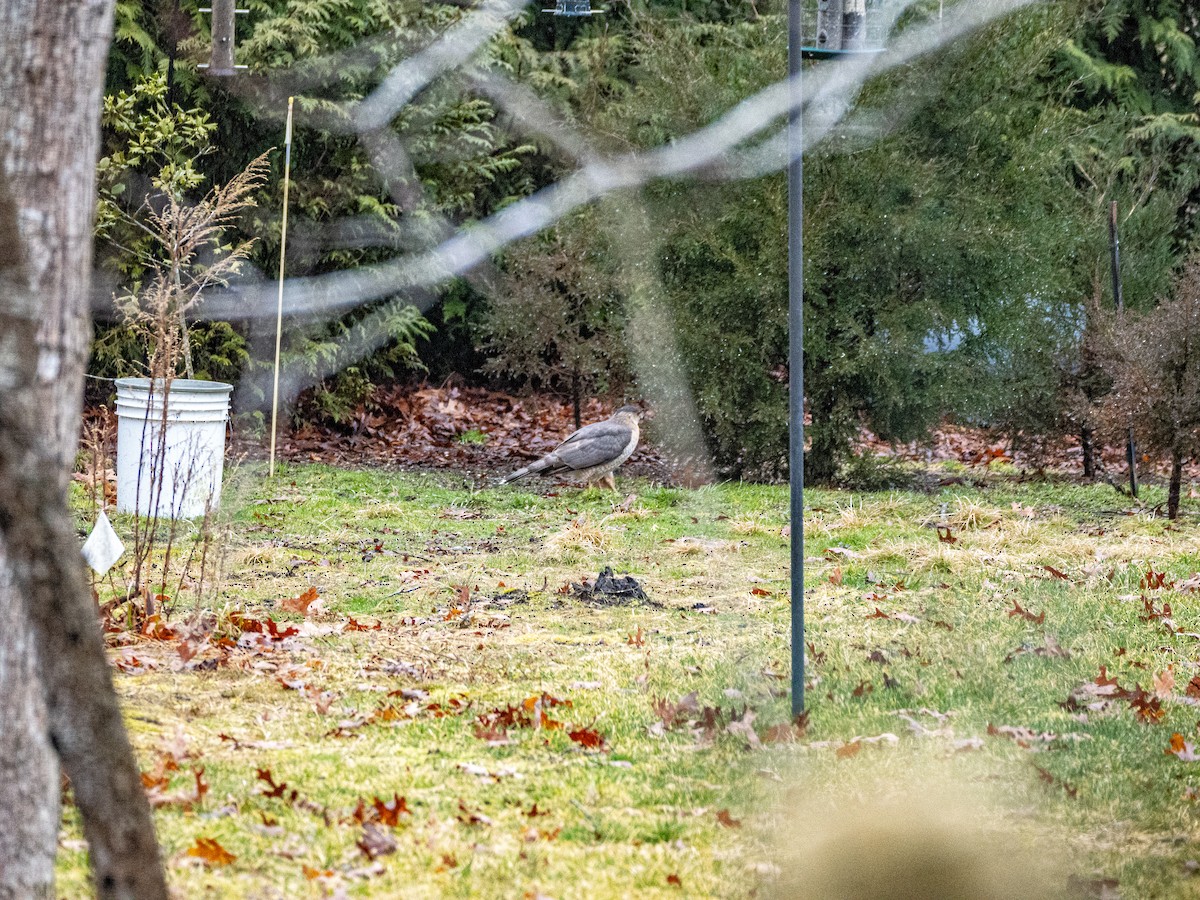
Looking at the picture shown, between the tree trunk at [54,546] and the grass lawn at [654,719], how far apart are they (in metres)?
0.56

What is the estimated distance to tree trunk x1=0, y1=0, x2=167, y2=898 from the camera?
2066 mm

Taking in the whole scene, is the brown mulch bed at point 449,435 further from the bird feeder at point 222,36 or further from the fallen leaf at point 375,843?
the fallen leaf at point 375,843

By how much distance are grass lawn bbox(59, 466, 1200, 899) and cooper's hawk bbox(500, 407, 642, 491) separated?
2713mm

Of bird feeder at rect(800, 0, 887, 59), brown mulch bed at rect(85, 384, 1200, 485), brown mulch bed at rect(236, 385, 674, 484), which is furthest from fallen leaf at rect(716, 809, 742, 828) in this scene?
brown mulch bed at rect(236, 385, 674, 484)

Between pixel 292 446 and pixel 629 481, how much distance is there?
405 cm

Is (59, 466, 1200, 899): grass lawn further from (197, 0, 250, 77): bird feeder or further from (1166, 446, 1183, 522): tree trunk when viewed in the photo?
(197, 0, 250, 77): bird feeder

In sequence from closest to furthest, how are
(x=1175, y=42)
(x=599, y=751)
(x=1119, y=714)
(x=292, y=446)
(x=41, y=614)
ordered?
1. (x=41, y=614)
2. (x=599, y=751)
3. (x=1119, y=714)
4. (x=292, y=446)
5. (x=1175, y=42)

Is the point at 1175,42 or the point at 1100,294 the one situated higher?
the point at 1175,42

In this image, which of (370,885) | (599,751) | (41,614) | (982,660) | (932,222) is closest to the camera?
(41,614)

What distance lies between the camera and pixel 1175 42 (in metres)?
18.3

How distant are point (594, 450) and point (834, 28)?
672cm

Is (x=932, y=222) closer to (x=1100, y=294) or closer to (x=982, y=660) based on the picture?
(x=1100, y=294)

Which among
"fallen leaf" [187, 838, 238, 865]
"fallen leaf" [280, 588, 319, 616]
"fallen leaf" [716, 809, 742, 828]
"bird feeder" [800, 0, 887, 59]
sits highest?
"bird feeder" [800, 0, 887, 59]

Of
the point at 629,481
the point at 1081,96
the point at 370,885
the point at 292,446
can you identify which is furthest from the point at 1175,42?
the point at 370,885
